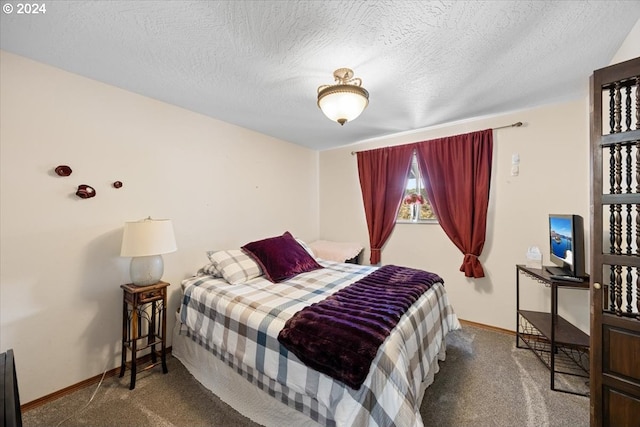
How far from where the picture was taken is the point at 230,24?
1.45 meters

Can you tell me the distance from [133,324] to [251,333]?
3.67 feet

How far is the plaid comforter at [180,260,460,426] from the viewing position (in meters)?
1.23

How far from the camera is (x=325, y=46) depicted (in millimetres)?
1630

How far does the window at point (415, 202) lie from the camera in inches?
132

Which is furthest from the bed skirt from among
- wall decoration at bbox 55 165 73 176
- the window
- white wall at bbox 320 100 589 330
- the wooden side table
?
the window

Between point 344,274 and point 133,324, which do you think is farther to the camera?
point 344,274

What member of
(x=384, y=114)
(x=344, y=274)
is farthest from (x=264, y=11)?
(x=344, y=274)

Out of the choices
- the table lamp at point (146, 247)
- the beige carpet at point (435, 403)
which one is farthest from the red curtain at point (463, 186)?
the table lamp at point (146, 247)

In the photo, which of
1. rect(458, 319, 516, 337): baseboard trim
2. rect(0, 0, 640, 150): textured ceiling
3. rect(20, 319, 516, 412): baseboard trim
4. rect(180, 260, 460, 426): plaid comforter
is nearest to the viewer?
rect(180, 260, 460, 426): plaid comforter

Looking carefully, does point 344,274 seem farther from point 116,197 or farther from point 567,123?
point 567,123

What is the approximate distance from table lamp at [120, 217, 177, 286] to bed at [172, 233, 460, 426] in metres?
Result: 0.35

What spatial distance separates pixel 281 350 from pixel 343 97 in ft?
5.52

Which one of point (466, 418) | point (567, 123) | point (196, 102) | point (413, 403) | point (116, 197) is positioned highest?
point (196, 102)

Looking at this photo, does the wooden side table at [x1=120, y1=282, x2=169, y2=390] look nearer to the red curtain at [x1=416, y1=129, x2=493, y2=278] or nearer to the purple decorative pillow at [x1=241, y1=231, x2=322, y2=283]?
the purple decorative pillow at [x1=241, y1=231, x2=322, y2=283]
